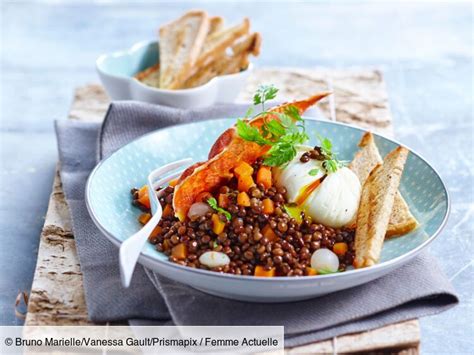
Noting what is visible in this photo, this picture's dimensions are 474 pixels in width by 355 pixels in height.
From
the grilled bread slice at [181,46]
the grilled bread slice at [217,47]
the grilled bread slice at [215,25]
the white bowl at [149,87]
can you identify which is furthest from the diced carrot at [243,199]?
the grilled bread slice at [215,25]

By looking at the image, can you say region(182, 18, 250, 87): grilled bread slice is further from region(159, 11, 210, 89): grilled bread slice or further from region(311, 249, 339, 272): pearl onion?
region(311, 249, 339, 272): pearl onion

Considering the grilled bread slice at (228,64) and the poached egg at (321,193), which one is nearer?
the poached egg at (321,193)

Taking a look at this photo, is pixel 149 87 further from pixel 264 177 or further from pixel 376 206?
pixel 376 206

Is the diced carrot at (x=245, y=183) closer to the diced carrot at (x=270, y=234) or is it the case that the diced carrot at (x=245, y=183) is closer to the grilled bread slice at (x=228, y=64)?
the diced carrot at (x=270, y=234)

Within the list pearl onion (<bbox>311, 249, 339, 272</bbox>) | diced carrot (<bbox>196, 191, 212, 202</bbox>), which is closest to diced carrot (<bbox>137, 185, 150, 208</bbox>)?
diced carrot (<bbox>196, 191, 212, 202</bbox>)

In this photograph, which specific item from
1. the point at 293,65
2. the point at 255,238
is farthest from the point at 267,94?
the point at 293,65

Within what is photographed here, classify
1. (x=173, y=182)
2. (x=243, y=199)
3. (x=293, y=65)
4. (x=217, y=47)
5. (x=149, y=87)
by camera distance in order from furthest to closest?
(x=293, y=65) < (x=217, y=47) < (x=149, y=87) < (x=173, y=182) < (x=243, y=199)
